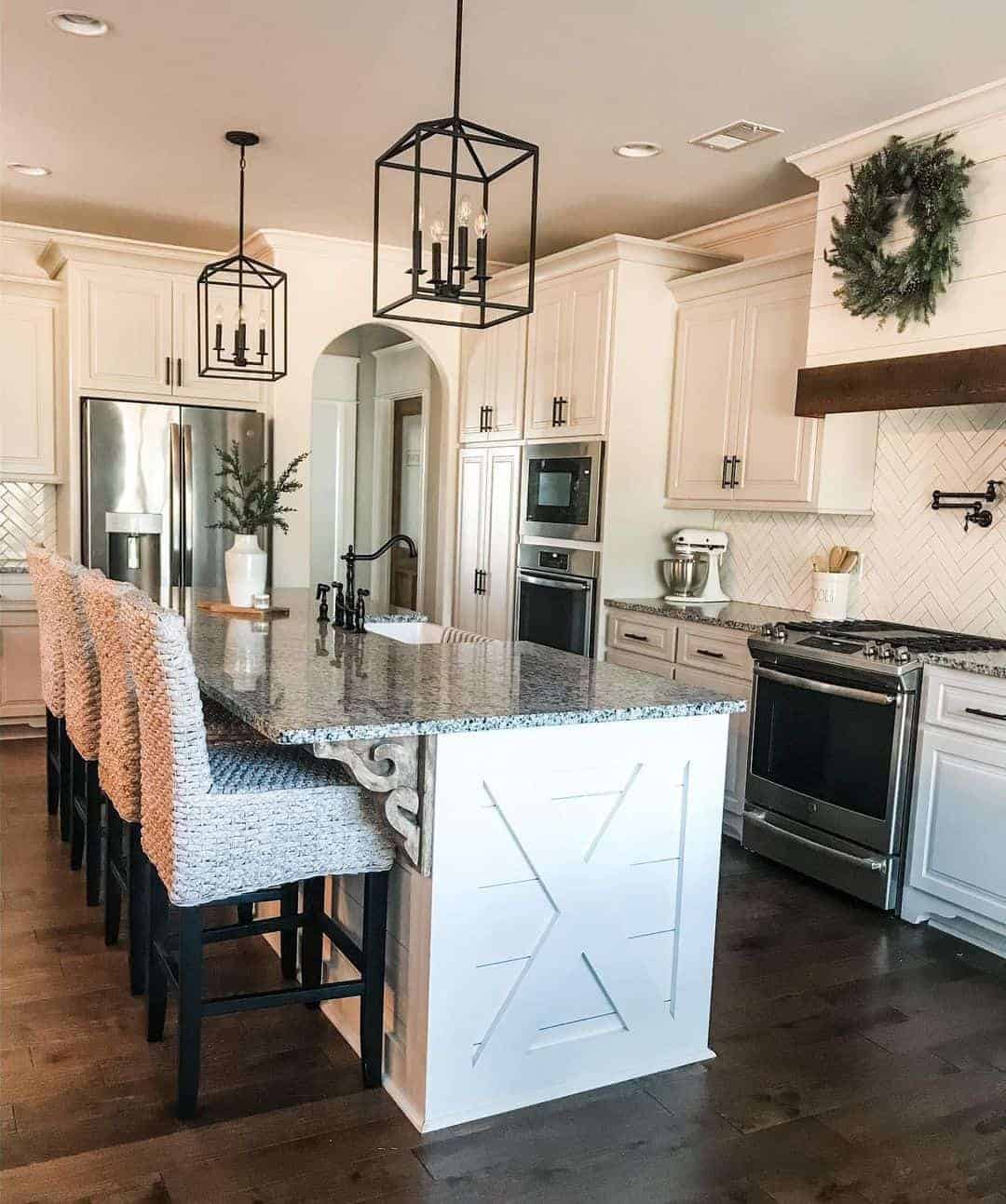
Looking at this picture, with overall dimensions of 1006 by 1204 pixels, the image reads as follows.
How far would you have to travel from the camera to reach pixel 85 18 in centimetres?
315

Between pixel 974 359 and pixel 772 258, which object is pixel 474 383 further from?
pixel 974 359

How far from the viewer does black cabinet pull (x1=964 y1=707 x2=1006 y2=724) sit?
322 centimetres

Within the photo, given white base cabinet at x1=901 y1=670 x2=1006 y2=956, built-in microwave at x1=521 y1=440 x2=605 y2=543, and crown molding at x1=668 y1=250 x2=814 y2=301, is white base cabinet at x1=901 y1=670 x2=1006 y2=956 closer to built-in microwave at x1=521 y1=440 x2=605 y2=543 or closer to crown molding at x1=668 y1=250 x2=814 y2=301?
crown molding at x1=668 y1=250 x2=814 y2=301

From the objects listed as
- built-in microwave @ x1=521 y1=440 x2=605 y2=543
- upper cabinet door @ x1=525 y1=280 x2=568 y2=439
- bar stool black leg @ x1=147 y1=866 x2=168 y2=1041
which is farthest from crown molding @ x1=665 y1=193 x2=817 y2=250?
bar stool black leg @ x1=147 y1=866 x2=168 y2=1041

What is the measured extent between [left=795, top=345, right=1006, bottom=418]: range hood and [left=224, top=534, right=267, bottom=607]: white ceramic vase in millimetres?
2159

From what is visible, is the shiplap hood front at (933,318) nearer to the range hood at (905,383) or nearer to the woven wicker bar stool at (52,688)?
the range hood at (905,383)

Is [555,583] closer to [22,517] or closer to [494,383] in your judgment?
[494,383]

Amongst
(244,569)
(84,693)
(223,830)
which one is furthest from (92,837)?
(223,830)

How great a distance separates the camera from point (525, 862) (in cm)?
230

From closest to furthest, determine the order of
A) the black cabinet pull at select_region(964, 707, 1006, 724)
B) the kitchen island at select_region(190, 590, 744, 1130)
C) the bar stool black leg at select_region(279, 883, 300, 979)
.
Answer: the kitchen island at select_region(190, 590, 744, 1130)
the bar stool black leg at select_region(279, 883, 300, 979)
the black cabinet pull at select_region(964, 707, 1006, 724)

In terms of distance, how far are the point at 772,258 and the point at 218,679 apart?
303cm

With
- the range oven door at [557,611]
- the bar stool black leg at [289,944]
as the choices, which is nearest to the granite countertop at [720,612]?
the range oven door at [557,611]

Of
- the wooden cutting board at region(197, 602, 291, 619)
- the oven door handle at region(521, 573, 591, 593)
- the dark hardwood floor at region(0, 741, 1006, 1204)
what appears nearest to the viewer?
the dark hardwood floor at region(0, 741, 1006, 1204)

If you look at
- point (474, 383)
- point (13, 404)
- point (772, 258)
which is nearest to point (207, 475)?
point (13, 404)
